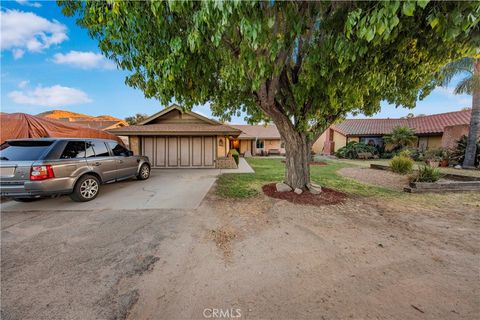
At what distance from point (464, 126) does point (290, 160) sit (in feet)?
60.0

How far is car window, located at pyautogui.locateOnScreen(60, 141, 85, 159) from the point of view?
4.78 metres

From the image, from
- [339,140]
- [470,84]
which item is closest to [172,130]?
[470,84]

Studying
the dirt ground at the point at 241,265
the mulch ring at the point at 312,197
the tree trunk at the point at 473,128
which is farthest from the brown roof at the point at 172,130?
the tree trunk at the point at 473,128

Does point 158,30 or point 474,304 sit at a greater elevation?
point 158,30

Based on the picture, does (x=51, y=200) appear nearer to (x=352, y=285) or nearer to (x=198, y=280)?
(x=198, y=280)

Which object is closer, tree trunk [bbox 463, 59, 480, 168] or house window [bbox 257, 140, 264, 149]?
tree trunk [bbox 463, 59, 480, 168]

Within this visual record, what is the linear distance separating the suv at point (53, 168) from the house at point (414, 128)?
2381 centimetres

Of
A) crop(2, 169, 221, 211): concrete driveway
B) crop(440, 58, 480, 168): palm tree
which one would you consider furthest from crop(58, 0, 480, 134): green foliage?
crop(440, 58, 480, 168): palm tree

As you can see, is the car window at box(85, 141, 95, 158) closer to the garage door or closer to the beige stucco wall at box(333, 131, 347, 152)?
the garage door

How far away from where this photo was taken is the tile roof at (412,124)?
18.0 meters

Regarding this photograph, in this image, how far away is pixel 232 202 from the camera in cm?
524

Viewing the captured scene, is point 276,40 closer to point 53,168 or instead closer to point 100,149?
point 53,168

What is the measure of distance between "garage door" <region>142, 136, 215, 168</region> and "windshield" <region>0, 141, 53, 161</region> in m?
7.35

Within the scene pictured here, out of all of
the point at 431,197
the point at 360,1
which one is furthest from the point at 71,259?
the point at 431,197
